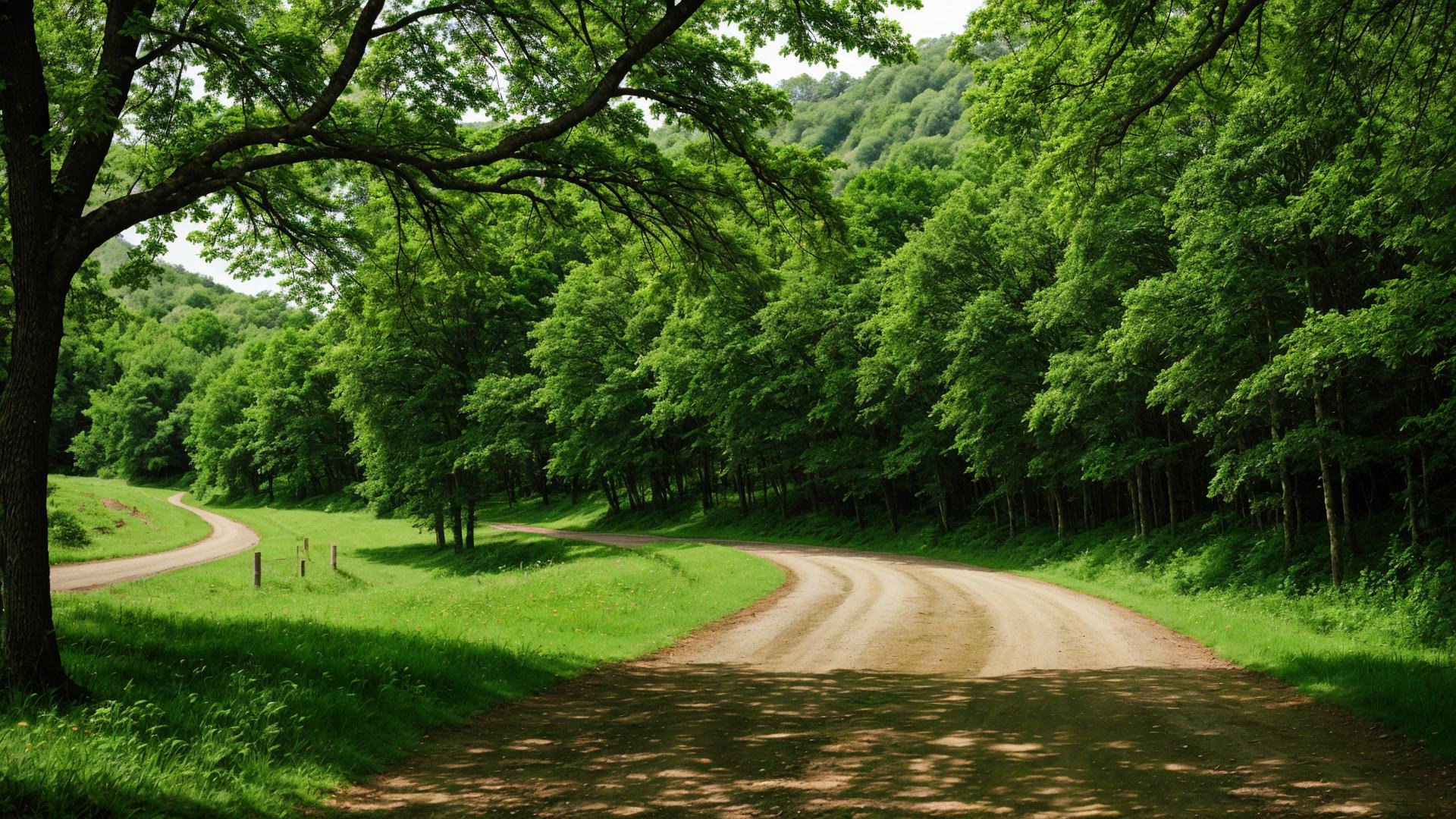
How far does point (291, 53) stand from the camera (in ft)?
26.3

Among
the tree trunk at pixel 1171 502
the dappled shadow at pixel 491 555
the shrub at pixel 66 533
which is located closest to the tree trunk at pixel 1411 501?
the tree trunk at pixel 1171 502

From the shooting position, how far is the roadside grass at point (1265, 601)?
853cm

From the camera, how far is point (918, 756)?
6664 mm

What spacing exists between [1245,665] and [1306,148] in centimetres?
1126

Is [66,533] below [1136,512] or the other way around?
the other way around

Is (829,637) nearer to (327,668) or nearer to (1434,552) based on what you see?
(327,668)

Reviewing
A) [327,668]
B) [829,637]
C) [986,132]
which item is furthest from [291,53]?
[829,637]

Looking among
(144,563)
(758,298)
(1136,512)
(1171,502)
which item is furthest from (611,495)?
(758,298)

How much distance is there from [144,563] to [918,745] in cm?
3303

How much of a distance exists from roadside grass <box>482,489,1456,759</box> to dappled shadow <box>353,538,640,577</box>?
11157 millimetres

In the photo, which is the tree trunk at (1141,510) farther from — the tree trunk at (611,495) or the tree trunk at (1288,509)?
the tree trunk at (611,495)

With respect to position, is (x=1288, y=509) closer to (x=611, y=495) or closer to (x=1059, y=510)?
(x=1059, y=510)

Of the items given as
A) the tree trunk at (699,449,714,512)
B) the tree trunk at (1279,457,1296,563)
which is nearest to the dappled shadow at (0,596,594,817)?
the tree trunk at (1279,457,1296,563)

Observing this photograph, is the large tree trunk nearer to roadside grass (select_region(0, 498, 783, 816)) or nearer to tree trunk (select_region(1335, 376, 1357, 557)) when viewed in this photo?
roadside grass (select_region(0, 498, 783, 816))
